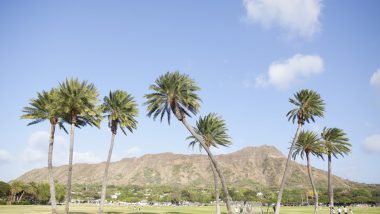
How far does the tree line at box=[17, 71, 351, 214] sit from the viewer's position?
49.9 m

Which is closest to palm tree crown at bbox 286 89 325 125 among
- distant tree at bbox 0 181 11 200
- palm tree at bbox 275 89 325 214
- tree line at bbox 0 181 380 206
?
palm tree at bbox 275 89 325 214

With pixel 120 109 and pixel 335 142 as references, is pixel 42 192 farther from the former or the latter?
pixel 335 142

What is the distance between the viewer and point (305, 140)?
208ft

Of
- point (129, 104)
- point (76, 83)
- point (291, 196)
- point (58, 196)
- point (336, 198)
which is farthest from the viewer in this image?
point (291, 196)

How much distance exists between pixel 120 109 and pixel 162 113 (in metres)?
8.89

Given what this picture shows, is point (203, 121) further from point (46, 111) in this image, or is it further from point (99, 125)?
point (46, 111)

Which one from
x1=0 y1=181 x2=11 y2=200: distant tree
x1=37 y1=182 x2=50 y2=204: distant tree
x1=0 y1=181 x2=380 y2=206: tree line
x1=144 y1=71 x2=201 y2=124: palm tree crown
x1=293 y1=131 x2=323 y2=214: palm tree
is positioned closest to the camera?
x1=144 y1=71 x2=201 y2=124: palm tree crown

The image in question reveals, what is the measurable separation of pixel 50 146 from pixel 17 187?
219ft

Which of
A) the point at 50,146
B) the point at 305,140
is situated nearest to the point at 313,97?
the point at 305,140

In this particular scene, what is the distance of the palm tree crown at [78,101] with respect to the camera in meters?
52.1

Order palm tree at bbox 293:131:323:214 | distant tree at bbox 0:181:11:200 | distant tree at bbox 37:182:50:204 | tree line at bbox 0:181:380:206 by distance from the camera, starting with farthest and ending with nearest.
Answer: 1. distant tree at bbox 37:182:50:204
2. tree line at bbox 0:181:380:206
3. distant tree at bbox 0:181:11:200
4. palm tree at bbox 293:131:323:214

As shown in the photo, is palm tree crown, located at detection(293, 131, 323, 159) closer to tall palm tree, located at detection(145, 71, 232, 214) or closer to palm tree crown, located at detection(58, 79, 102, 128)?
tall palm tree, located at detection(145, 71, 232, 214)

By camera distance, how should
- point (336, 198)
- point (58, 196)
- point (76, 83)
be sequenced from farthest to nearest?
point (336, 198), point (58, 196), point (76, 83)

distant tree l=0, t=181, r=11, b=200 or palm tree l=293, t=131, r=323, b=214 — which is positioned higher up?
palm tree l=293, t=131, r=323, b=214
